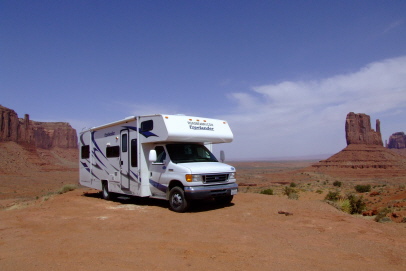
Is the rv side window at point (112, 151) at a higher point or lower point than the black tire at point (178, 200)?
higher

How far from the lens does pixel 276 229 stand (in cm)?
738

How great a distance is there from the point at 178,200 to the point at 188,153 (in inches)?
67.3

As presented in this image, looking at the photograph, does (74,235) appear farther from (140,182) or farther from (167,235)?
(140,182)

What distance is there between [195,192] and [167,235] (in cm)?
242

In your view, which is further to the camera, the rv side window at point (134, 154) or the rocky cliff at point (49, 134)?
the rocky cliff at point (49, 134)

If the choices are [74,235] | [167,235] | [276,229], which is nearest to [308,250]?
[276,229]

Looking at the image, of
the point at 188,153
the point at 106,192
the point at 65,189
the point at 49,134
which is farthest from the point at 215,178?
the point at 49,134

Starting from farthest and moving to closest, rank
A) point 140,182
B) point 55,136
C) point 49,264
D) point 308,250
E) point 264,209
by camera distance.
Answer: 1. point 55,136
2. point 140,182
3. point 264,209
4. point 308,250
5. point 49,264

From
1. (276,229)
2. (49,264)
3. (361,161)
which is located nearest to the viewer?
(49,264)

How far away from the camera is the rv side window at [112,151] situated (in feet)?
39.5

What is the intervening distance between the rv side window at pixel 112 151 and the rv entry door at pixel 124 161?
0.33 meters

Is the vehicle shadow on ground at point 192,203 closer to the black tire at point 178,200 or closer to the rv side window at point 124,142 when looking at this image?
the black tire at point 178,200

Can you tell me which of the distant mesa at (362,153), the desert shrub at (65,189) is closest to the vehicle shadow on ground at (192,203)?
the desert shrub at (65,189)

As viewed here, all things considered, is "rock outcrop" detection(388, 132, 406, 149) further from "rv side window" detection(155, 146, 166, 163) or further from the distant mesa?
"rv side window" detection(155, 146, 166, 163)
